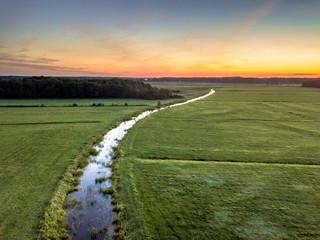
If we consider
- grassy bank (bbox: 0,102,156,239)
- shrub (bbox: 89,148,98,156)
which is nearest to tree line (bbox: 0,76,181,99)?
grassy bank (bbox: 0,102,156,239)

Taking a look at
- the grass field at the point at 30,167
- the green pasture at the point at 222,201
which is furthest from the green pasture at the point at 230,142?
the grass field at the point at 30,167

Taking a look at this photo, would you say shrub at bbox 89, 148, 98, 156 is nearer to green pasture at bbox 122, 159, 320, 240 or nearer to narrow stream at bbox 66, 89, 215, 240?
narrow stream at bbox 66, 89, 215, 240

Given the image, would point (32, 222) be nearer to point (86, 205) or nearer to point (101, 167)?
point (86, 205)

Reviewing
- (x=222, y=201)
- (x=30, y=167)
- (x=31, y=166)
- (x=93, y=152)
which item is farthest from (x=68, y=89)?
(x=222, y=201)

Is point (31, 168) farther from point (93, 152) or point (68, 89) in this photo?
point (68, 89)

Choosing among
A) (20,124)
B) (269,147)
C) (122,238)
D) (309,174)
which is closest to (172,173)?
(122,238)
